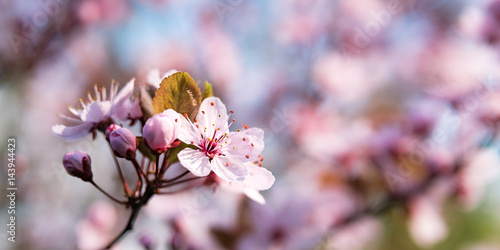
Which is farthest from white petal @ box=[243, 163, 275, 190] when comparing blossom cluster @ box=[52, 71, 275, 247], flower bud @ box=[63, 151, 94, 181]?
flower bud @ box=[63, 151, 94, 181]

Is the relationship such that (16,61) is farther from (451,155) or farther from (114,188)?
(451,155)

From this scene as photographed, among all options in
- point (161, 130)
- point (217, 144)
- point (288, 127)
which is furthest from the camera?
point (288, 127)

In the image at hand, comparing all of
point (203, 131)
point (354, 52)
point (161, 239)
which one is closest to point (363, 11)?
point (354, 52)

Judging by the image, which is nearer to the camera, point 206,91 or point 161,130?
point 161,130

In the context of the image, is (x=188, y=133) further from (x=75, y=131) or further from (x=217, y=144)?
(x=75, y=131)

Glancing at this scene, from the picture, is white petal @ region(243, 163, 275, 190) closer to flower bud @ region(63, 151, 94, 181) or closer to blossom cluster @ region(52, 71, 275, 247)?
blossom cluster @ region(52, 71, 275, 247)

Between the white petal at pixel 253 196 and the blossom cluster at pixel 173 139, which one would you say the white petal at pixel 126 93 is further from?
the white petal at pixel 253 196

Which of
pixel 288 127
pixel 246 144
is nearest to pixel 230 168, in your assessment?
pixel 246 144
